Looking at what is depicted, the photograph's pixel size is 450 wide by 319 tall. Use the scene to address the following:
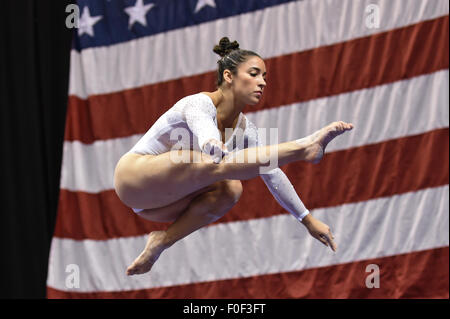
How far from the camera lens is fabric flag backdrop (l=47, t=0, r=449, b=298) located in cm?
359

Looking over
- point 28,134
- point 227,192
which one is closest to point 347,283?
point 227,192

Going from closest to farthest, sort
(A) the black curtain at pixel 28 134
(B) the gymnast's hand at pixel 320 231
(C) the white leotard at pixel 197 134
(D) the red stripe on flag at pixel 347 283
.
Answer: (C) the white leotard at pixel 197 134 → (B) the gymnast's hand at pixel 320 231 → (D) the red stripe on flag at pixel 347 283 → (A) the black curtain at pixel 28 134

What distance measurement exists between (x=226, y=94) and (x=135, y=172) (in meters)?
0.48

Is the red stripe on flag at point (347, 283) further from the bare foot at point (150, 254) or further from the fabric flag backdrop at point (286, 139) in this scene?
the bare foot at point (150, 254)

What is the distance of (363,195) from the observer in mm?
3643

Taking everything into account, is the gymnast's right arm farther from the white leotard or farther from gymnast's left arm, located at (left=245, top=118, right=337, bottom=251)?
gymnast's left arm, located at (left=245, top=118, right=337, bottom=251)

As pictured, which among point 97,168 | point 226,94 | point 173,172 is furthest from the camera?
point 97,168

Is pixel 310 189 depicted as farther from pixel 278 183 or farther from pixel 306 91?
pixel 278 183

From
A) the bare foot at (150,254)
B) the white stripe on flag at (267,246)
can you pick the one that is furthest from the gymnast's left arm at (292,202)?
the white stripe on flag at (267,246)

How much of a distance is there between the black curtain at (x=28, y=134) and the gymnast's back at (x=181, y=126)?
2.07 meters

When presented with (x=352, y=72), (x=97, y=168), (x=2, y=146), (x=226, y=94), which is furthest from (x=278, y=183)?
(x=2, y=146)

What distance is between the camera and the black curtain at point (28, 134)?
4.11 m

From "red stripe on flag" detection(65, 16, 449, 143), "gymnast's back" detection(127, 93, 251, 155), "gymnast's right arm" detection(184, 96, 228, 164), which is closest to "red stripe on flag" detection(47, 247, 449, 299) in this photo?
"red stripe on flag" detection(65, 16, 449, 143)

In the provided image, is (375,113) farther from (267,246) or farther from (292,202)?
(292,202)
